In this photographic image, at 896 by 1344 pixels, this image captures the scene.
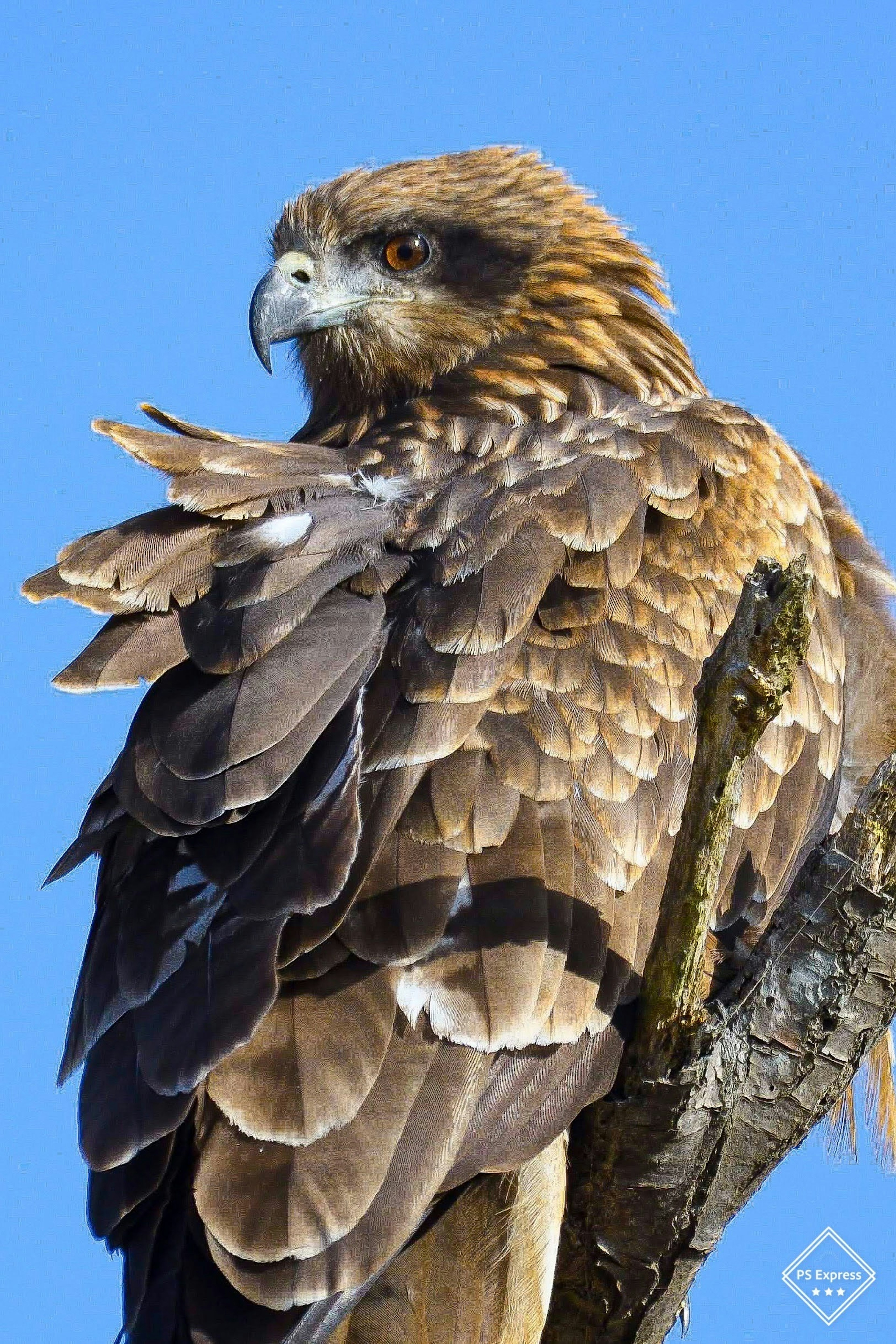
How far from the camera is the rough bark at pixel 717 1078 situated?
3854 millimetres

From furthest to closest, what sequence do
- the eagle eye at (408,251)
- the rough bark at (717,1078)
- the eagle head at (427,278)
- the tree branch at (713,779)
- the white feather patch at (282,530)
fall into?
the eagle eye at (408,251), the eagle head at (427,278), the white feather patch at (282,530), the rough bark at (717,1078), the tree branch at (713,779)

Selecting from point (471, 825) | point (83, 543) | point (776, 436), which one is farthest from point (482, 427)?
point (471, 825)

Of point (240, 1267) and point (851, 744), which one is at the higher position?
point (851, 744)

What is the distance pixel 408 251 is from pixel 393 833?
2993 mm

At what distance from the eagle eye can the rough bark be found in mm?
3154

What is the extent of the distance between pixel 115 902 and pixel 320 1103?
903 millimetres

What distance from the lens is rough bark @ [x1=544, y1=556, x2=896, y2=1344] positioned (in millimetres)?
3854

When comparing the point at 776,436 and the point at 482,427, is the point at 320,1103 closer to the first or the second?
the point at 482,427

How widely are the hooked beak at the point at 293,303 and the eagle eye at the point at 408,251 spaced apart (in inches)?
7.0

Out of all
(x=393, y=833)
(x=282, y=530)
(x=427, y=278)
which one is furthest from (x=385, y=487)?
(x=427, y=278)

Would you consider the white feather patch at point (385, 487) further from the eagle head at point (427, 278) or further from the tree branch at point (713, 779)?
the tree branch at point (713, 779)

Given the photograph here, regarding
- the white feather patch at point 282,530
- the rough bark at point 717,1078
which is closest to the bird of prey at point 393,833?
the white feather patch at point 282,530

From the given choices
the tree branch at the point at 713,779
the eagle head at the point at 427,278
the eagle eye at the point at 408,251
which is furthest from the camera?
the eagle eye at the point at 408,251

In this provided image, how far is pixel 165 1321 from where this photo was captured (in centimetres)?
371
